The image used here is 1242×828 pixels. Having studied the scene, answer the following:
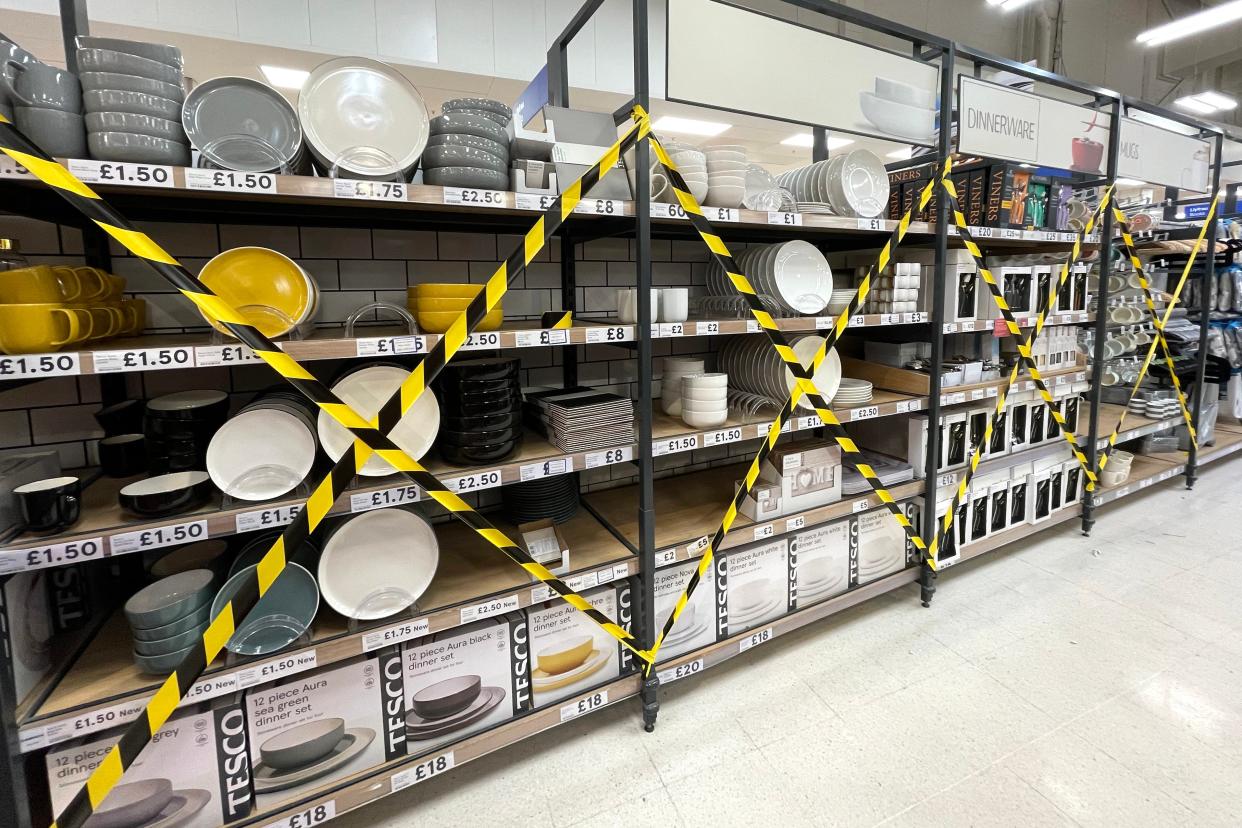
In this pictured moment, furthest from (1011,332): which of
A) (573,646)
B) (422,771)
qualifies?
(422,771)

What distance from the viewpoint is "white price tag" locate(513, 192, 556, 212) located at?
1.62 metres

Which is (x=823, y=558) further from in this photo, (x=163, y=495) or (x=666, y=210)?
(x=163, y=495)

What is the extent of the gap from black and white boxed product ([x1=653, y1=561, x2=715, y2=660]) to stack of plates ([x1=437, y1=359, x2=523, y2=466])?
0.80 meters

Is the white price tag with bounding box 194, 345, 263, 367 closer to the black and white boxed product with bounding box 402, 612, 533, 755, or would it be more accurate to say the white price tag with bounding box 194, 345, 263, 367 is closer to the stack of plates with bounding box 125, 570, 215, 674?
the stack of plates with bounding box 125, 570, 215, 674

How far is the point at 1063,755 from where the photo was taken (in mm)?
1867

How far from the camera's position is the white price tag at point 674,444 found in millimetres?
1966

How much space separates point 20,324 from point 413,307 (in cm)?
84

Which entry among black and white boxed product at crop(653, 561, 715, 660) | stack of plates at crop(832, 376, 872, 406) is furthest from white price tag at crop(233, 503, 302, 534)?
stack of plates at crop(832, 376, 872, 406)

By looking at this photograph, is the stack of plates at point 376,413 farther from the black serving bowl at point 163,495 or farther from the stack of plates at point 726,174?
the stack of plates at point 726,174

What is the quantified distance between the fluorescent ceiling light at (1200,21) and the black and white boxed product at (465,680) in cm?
750

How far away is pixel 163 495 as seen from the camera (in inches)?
54.2

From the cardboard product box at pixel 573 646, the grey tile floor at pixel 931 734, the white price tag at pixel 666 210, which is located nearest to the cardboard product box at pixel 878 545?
the grey tile floor at pixel 931 734

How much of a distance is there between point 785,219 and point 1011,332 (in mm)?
1645

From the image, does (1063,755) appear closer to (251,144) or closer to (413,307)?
(413,307)
